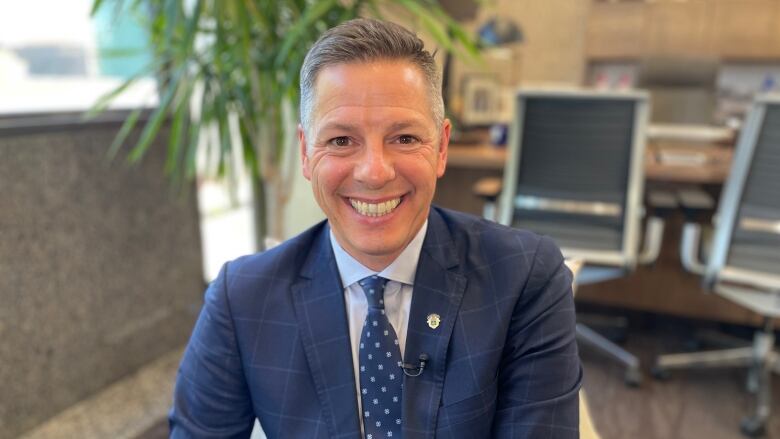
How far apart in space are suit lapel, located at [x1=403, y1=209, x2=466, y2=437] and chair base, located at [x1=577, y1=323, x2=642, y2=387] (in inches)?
63.7

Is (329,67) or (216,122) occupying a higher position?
(329,67)

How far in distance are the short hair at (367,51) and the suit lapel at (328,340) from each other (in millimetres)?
251

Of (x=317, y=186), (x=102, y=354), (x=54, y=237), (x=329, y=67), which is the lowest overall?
(x=102, y=354)

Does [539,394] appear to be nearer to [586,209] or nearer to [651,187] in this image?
[586,209]

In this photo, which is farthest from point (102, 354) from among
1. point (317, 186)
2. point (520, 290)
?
point (520, 290)

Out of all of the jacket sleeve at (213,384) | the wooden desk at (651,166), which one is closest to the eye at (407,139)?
the jacket sleeve at (213,384)

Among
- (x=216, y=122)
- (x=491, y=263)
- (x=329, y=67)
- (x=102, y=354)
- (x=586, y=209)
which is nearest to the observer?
(x=329, y=67)

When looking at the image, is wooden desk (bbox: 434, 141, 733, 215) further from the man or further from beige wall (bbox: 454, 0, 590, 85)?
beige wall (bbox: 454, 0, 590, 85)

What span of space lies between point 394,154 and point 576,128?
1.48m

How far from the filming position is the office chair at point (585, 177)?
2.04 m

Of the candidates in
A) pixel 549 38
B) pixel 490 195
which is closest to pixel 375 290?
pixel 490 195

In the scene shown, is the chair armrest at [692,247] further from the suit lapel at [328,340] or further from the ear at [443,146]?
the suit lapel at [328,340]

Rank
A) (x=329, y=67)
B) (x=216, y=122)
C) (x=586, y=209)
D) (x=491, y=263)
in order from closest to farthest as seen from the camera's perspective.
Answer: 1. (x=329, y=67)
2. (x=491, y=263)
3. (x=216, y=122)
4. (x=586, y=209)

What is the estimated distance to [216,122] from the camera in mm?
1709
